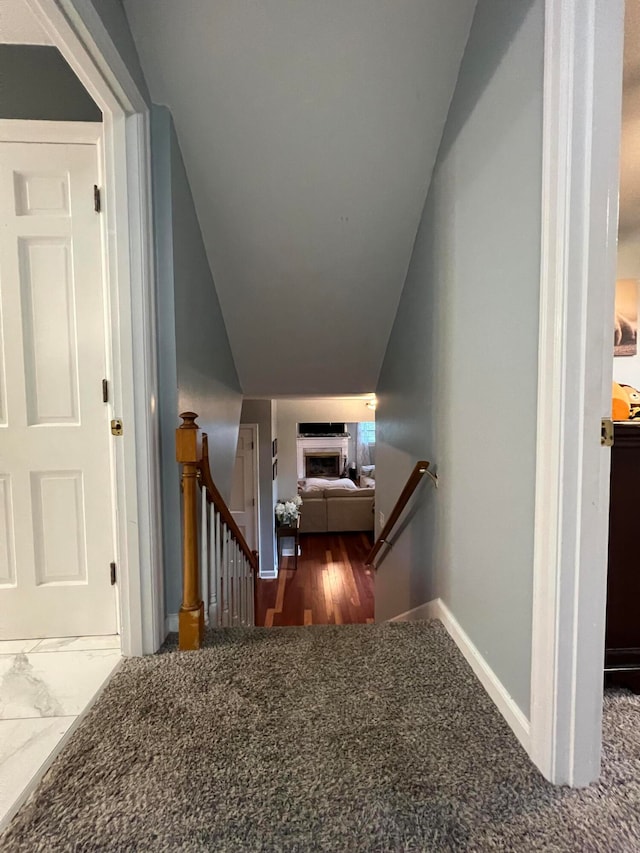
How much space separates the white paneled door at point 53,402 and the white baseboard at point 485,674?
4.52ft

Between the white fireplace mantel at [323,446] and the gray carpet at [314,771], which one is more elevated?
the gray carpet at [314,771]

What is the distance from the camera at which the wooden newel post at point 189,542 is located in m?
1.62

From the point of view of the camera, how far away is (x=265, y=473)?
267 inches

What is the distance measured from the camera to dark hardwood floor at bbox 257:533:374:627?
511 cm

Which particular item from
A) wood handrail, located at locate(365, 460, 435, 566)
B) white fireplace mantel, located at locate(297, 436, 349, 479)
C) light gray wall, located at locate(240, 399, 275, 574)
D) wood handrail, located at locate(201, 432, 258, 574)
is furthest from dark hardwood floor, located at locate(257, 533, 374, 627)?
white fireplace mantel, located at locate(297, 436, 349, 479)

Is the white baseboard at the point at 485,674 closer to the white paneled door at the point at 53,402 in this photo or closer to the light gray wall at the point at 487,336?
the light gray wall at the point at 487,336

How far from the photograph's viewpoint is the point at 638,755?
1.18 metres

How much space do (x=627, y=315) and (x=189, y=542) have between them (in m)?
2.67

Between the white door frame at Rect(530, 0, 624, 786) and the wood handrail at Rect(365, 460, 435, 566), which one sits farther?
the wood handrail at Rect(365, 460, 435, 566)

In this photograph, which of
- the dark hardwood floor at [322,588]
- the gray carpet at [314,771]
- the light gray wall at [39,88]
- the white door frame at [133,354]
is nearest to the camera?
the gray carpet at [314,771]

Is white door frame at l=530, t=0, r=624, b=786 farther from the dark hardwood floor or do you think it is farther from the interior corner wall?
the interior corner wall

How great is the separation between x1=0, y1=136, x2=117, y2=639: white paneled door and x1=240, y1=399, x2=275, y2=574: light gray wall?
15.6 ft

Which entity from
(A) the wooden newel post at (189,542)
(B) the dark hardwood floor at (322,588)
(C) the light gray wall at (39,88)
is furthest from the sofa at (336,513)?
(C) the light gray wall at (39,88)

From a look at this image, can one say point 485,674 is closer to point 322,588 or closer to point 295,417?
point 322,588
